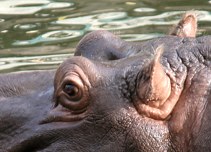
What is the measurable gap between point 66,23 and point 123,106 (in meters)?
5.22

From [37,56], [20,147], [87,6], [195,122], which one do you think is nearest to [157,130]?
[195,122]

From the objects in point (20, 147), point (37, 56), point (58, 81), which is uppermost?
point (58, 81)

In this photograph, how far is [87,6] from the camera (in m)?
10.6

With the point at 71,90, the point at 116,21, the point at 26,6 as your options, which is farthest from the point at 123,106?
the point at 26,6

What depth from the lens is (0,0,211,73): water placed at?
8797 mm

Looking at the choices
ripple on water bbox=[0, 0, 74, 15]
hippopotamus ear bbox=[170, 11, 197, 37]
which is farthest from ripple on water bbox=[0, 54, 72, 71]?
hippopotamus ear bbox=[170, 11, 197, 37]

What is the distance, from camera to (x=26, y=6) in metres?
10.6

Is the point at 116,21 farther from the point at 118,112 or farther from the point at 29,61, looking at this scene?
the point at 118,112

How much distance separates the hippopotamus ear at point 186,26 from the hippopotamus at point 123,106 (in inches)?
13.6

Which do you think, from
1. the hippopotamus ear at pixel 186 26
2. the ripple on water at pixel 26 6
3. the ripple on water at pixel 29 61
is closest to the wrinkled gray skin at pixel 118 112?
the hippopotamus ear at pixel 186 26

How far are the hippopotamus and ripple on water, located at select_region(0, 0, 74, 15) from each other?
5.33 m

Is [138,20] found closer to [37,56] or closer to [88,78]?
[37,56]

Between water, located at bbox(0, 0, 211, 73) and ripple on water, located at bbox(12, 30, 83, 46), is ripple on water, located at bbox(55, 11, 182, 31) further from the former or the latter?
ripple on water, located at bbox(12, 30, 83, 46)

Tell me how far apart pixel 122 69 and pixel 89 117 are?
0.35 m
